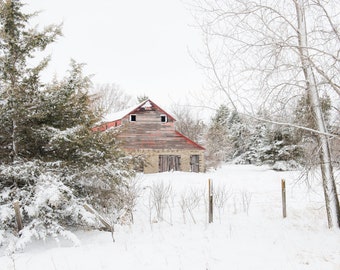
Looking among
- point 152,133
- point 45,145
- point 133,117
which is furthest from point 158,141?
point 45,145

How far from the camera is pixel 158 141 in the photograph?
2448 cm

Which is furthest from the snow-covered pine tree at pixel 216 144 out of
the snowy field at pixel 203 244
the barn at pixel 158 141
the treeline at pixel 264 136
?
the snowy field at pixel 203 244

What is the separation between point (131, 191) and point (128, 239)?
87.3 inches

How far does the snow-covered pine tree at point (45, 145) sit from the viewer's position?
754cm

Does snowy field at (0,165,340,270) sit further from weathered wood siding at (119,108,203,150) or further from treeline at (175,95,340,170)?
weathered wood siding at (119,108,203,150)

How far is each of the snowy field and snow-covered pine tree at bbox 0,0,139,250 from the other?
2.92 feet

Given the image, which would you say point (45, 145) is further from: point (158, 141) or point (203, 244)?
point (158, 141)

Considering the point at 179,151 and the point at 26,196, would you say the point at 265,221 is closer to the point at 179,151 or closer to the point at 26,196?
the point at 26,196

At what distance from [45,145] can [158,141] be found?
15923mm

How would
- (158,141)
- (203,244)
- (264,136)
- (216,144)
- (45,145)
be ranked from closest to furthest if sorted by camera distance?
(203,244) → (45,145) → (158,141) → (264,136) → (216,144)

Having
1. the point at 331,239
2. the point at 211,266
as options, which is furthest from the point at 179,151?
the point at 211,266

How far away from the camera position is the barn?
2428 cm

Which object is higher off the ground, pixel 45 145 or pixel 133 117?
pixel 133 117

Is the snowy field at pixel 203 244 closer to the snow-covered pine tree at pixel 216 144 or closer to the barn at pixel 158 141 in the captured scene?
the barn at pixel 158 141
